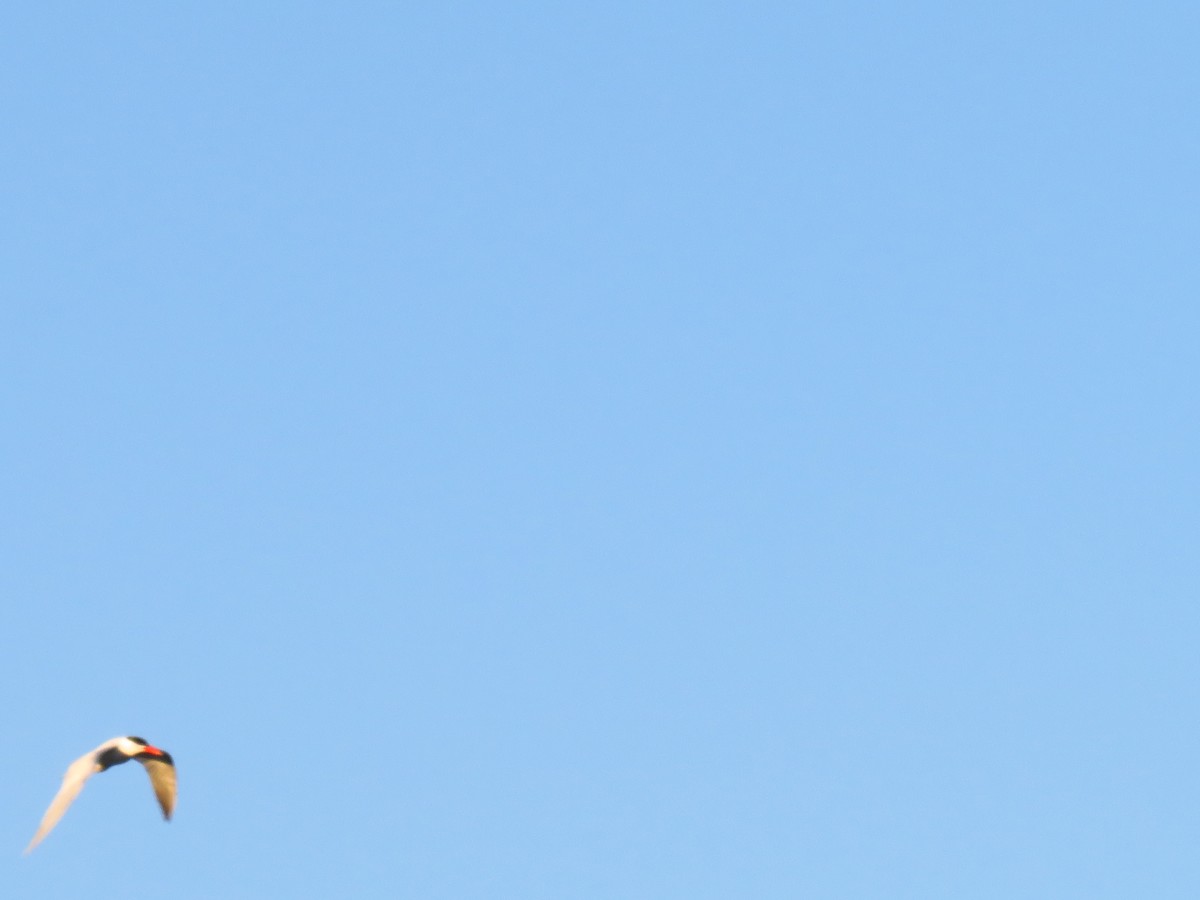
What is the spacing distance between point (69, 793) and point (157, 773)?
3.36 metres

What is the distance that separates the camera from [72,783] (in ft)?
209

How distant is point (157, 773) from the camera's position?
6525 centimetres

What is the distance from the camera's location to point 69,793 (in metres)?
62.6

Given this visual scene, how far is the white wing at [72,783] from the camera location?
5919cm

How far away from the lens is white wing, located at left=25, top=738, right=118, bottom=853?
59188 mm
